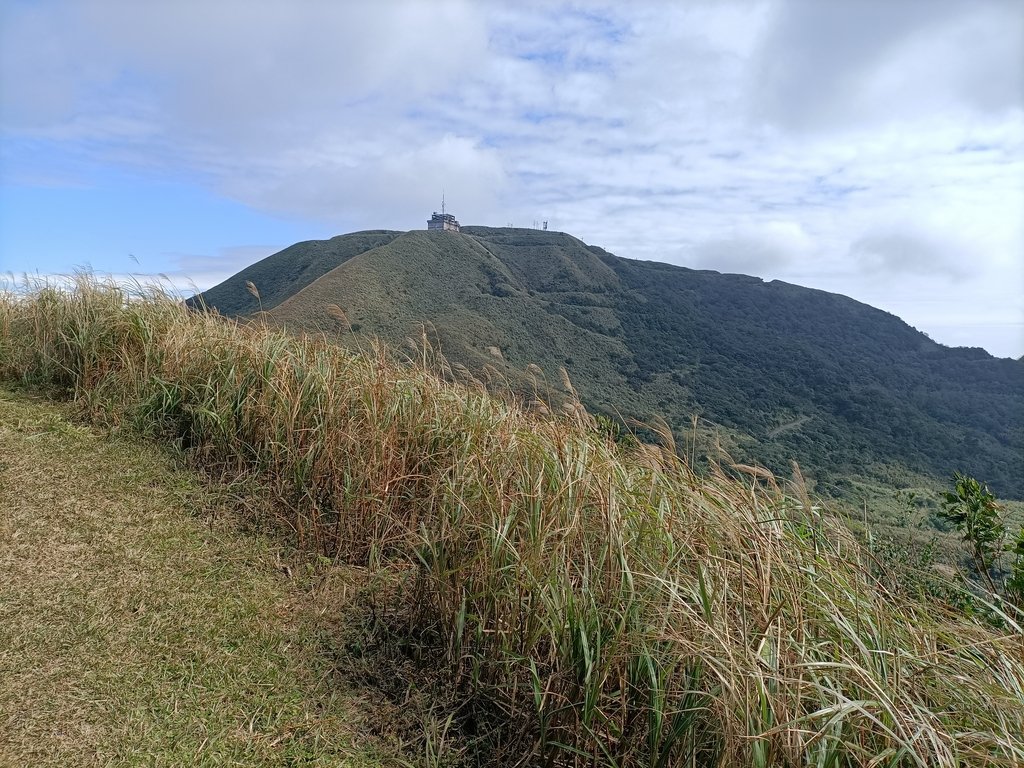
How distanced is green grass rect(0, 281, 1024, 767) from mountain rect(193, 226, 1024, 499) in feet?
63.1

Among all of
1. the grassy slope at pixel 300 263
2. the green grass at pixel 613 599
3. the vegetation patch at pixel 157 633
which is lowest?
the vegetation patch at pixel 157 633

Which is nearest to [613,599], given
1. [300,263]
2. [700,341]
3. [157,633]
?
[157,633]

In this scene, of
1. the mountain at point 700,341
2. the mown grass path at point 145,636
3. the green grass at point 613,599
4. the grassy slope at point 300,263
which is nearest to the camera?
the green grass at point 613,599

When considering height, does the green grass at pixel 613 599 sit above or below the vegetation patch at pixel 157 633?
above

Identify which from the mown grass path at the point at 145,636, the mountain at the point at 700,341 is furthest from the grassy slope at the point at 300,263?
the mown grass path at the point at 145,636

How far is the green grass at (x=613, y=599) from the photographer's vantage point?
1.67 meters

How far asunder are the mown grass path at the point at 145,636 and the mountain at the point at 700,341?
19.7m

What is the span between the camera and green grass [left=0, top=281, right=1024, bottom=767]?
167cm

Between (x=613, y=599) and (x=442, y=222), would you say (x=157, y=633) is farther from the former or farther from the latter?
(x=442, y=222)

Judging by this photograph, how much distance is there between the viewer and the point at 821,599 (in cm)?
208

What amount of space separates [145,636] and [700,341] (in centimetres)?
6238

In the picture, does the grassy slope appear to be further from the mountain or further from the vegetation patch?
the vegetation patch

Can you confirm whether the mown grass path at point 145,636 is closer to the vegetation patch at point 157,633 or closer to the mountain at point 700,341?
the vegetation patch at point 157,633

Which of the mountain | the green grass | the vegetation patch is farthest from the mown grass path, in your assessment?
the mountain
